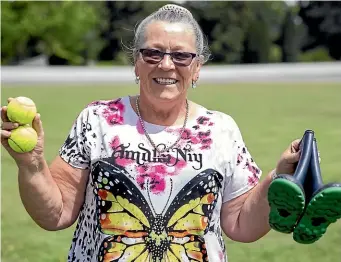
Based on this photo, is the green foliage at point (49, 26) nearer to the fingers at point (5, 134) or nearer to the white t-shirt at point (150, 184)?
the white t-shirt at point (150, 184)

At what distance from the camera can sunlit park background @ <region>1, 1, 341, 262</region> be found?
629cm

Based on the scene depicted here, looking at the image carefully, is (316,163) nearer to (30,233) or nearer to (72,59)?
(30,233)

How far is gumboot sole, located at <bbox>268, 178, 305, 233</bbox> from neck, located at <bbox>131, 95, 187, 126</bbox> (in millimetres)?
718

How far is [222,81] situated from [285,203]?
28.6 metres

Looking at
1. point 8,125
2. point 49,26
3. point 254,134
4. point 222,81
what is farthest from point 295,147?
point 49,26

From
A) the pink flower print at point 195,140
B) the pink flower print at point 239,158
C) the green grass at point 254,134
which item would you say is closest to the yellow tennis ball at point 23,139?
the pink flower print at point 195,140

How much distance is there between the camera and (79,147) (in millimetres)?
2928

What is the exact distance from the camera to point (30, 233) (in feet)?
21.5

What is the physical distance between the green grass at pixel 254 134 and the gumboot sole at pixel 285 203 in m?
3.25

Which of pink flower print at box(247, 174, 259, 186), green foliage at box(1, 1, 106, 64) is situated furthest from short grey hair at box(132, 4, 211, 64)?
green foliage at box(1, 1, 106, 64)

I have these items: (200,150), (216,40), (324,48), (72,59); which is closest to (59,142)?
(200,150)

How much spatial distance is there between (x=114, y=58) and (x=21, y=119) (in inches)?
2274

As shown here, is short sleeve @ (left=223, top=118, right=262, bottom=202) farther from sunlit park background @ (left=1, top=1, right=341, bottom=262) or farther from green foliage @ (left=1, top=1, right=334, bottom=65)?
green foliage @ (left=1, top=1, right=334, bottom=65)

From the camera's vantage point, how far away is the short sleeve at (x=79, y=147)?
293cm
